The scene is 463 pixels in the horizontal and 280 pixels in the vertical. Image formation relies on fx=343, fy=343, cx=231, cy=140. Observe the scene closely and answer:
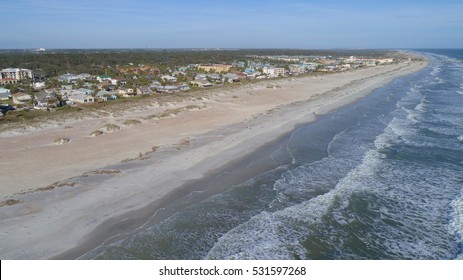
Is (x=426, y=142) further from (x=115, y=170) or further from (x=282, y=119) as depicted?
(x=115, y=170)

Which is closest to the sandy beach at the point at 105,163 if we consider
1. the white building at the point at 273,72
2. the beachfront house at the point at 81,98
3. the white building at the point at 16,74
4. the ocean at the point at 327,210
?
the ocean at the point at 327,210

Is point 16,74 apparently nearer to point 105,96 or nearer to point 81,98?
point 105,96

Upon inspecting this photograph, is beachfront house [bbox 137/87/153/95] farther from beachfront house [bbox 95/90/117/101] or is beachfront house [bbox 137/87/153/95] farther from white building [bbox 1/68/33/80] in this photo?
white building [bbox 1/68/33/80]

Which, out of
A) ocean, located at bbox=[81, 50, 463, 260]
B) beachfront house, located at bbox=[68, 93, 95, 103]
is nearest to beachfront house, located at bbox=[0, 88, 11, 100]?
beachfront house, located at bbox=[68, 93, 95, 103]

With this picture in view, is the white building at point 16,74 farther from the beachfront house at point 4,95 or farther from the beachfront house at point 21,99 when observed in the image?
the beachfront house at point 21,99

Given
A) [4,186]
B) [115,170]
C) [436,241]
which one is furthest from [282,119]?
[4,186]

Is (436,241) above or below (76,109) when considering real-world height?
below
